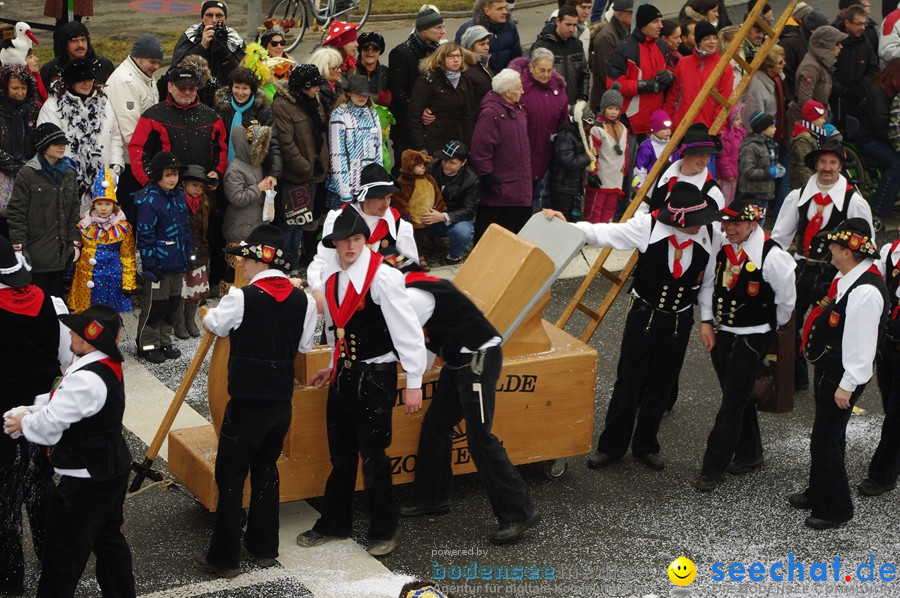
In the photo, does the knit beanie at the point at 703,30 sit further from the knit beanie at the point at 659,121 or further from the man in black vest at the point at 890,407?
the man in black vest at the point at 890,407

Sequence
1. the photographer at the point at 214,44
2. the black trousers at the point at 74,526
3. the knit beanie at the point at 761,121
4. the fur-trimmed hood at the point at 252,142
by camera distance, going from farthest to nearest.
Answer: the knit beanie at the point at 761,121, the photographer at the point at 214,44, the fur-trimmed hood at the point at 252,142, the black trousers at the point at 74,526

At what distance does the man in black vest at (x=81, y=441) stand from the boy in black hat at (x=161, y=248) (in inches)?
123

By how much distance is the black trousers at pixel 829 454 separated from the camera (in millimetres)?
6973

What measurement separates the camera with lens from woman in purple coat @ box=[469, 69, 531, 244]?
7.50ft

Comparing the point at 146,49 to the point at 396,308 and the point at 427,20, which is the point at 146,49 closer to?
the point at 427,20

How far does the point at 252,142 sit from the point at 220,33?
151 centimetres

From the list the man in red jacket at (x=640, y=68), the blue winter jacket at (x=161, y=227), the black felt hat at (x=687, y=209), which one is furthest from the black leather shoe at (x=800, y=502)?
the man in red jacket at (x=640, y=68)

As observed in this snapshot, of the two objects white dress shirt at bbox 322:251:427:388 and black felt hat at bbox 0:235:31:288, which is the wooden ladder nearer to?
white dress shirt at bbox 322:251:427:388

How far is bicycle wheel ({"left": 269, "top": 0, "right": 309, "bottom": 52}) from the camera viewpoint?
1566 centimetres

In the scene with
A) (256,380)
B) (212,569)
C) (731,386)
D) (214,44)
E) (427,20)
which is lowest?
(212,569)

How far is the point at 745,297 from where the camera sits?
24.0 feet

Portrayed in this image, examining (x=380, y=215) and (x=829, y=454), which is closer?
(x=829, y=454)

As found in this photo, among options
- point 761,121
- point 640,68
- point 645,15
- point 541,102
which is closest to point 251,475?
point 541,102

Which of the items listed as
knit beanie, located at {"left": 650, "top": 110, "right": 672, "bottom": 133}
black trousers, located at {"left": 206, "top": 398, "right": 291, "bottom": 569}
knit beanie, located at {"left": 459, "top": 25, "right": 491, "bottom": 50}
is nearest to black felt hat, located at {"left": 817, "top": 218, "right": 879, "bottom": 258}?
black trousers, located at {"left": 206, "top": 398, "right": 291, "bottom": 569}
